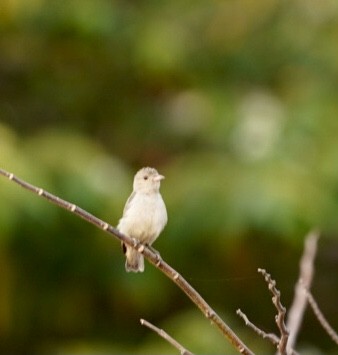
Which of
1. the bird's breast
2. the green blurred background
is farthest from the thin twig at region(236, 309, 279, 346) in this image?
the green blurred background

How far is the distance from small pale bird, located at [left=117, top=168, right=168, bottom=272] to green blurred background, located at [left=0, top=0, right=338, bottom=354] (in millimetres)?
3357

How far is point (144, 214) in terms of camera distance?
3924mm

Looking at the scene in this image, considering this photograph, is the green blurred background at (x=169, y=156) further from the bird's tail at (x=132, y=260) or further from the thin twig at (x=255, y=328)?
the thin twig at (x=255, y=328)

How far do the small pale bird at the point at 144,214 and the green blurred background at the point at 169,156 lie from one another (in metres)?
3.36

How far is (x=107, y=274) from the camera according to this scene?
913 cm

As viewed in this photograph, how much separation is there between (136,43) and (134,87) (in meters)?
0.46

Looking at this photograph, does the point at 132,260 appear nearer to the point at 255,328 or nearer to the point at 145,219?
the point at 145,219

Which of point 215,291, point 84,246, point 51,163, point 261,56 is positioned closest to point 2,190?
point 51,163

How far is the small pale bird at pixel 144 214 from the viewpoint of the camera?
388cm

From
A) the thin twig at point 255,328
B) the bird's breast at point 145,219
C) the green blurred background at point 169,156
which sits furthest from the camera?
the green blurred background at point 169,156

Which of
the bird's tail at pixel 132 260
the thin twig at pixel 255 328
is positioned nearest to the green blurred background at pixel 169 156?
the bird's tail at pixel 132 260

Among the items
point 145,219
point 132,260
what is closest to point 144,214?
point 145,219

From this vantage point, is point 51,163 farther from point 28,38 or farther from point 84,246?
point 28,38

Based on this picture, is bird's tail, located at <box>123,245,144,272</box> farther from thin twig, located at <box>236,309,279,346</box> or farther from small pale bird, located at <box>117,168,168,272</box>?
thin twig, located at <box>236,309,279,346</box>
